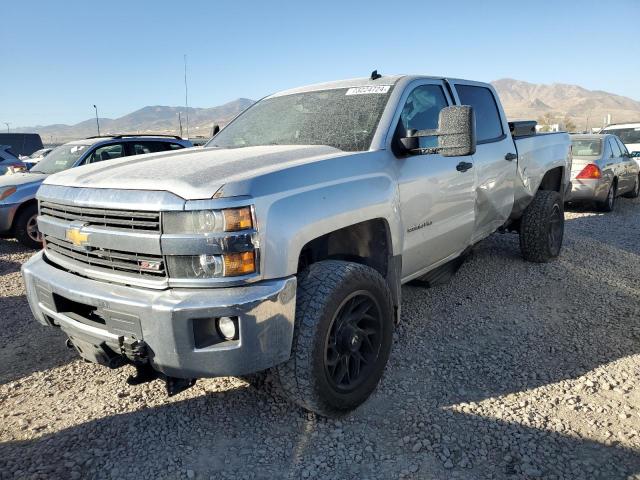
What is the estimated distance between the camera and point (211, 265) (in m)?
2.23

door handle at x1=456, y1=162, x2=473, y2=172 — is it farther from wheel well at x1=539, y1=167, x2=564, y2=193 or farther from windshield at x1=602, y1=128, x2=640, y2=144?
windshield at x1=602, y1=128, x2=640, y2=144

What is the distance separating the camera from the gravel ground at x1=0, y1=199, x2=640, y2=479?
2.45 meters

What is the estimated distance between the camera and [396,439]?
264cm

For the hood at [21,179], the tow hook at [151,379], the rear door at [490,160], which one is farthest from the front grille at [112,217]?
the hood at [21,179]

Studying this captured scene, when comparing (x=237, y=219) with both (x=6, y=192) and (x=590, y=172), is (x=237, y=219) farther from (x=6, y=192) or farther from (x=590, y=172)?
(x=590, y=172)

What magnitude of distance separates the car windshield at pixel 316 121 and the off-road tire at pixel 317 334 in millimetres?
910

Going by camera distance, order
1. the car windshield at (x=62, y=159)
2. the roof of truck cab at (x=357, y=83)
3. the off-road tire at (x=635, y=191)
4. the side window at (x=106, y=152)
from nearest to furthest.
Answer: the roof of truck cab at (x=357, y=83) < the car windshield at (x=62, y=159) < the side window at (x=106, y=152) < the off-road tire at (x=635, y=191)

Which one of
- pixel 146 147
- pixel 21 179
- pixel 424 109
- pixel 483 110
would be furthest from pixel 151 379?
pixel 146 147

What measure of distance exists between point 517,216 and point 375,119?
109 inches

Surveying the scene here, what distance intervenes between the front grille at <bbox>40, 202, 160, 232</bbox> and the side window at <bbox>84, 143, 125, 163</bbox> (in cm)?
541

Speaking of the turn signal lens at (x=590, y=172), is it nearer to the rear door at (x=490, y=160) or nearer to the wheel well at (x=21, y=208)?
the rear door at (x=490, y=160)

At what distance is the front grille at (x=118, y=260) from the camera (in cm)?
232

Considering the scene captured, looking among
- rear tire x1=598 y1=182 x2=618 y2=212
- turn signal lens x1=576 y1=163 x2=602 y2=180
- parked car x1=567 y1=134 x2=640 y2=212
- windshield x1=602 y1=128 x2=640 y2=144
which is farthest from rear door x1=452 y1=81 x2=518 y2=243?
windshield x1=602 y1=128 x2=640 y2=144

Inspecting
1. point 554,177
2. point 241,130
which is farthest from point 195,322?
point 554,177
